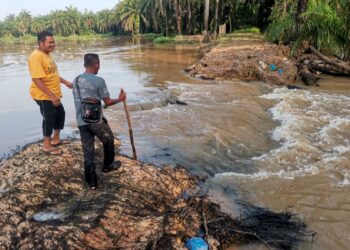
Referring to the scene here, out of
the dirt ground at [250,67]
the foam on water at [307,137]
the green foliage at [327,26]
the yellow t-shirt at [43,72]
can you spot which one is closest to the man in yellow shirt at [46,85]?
the yellow t-shirt at [43,72]

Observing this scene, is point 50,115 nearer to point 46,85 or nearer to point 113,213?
point 46,85

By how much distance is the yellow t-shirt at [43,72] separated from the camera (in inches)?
189

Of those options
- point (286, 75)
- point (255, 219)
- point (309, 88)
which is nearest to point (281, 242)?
point (255, 219)

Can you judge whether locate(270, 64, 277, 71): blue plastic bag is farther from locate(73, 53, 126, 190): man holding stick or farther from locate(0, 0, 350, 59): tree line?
locate(73, 53, 126, 190): man holding stick

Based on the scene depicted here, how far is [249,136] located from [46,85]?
4.65 metres

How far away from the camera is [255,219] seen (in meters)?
4.56

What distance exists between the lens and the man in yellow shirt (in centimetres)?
480

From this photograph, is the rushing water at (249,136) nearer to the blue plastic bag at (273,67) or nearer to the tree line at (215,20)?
the blue plastic bag at (273,67)

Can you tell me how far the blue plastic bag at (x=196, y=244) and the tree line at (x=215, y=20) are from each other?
520 inches

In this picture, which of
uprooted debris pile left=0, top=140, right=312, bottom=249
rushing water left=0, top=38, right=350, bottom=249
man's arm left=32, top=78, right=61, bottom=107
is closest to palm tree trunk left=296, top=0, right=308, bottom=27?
rushing water left=0, top=38, right=350, bottom=249

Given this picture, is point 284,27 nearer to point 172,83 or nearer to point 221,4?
point 172,83

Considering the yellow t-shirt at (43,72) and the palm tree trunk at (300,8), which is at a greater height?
the palm tree trunk at (300,8)

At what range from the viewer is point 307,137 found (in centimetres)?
778

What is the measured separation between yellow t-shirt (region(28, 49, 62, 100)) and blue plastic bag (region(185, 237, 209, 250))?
2.81 metres
